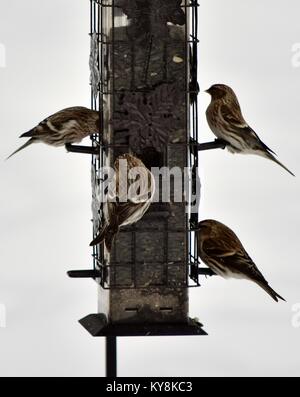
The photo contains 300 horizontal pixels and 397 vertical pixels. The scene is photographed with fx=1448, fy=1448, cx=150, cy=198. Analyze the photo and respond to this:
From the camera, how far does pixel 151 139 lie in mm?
10477

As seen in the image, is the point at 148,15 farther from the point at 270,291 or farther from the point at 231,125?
the point at 270,291

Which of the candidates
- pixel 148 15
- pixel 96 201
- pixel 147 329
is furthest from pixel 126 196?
pixel 148 15

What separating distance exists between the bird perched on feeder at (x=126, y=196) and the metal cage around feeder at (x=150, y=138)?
28 centimetres

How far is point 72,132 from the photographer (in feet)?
35.3

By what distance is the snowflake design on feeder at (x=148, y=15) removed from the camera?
1035 centimetres

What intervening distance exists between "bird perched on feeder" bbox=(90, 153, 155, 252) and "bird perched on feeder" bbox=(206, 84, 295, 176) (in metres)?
1.00

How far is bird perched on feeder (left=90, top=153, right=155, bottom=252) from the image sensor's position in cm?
993

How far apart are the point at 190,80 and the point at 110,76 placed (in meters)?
0.59

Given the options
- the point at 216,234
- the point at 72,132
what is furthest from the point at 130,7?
the point at 216,234

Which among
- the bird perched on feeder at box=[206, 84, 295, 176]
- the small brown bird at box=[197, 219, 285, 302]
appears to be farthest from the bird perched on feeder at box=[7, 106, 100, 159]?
the small brown bird at box=[197, 219, 285, 302]

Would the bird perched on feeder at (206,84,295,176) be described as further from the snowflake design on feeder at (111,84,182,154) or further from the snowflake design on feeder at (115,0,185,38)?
the snowflake design on feeder at (115,0,185,38)
